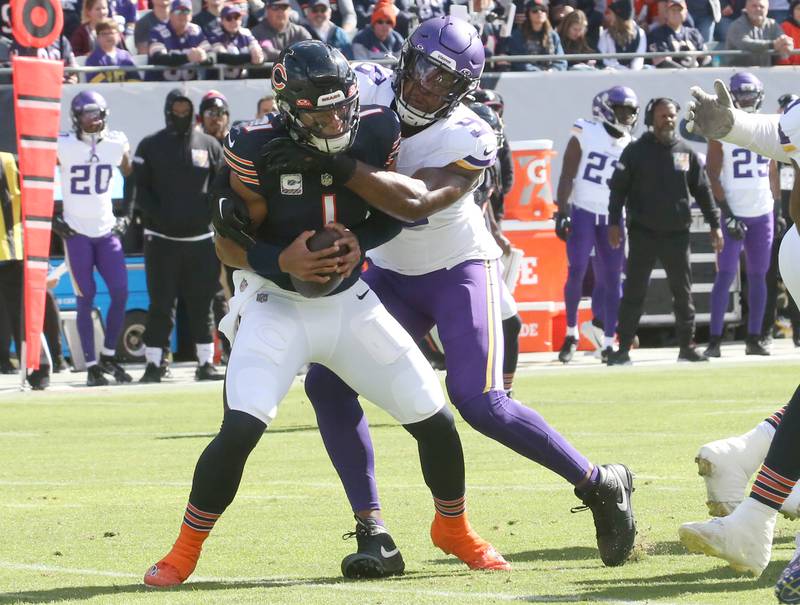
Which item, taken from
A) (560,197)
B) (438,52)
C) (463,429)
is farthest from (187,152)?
(438,52)

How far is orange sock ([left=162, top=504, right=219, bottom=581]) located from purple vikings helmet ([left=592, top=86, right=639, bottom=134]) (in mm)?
10052

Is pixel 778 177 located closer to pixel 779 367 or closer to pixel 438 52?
pixel 779 367

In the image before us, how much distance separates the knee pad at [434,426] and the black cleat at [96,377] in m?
8.02

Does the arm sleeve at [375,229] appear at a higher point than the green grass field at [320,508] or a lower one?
higher

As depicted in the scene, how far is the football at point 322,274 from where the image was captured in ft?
16.9

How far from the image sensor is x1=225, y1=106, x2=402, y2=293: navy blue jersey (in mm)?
5137

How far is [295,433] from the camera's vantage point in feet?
32.3

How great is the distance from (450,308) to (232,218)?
3.02 ft

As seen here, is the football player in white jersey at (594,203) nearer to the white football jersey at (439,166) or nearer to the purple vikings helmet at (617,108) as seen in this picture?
the purple vikings helmet at (617,108)

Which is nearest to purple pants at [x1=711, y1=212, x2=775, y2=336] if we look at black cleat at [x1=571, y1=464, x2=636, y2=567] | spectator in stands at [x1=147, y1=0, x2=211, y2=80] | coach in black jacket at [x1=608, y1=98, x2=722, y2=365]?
coach in black jacket at [x1=608, y1=98, x2=722, y2=365]

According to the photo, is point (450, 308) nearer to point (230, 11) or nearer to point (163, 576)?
point (163, 576)

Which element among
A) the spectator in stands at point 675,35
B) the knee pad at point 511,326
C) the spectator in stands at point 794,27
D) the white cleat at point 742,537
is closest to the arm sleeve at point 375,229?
the white cleat at point 742,537

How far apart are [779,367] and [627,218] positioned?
1.73 meters

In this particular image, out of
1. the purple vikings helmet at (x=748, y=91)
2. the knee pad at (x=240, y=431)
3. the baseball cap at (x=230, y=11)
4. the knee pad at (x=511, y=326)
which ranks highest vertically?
the knee pad at (x=240, y=431)
